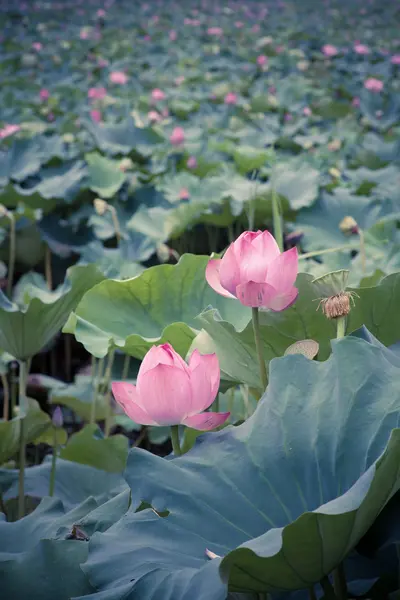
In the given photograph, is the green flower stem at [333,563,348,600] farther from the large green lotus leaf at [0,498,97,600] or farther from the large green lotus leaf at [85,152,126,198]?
the large green lotus leaf at [85,152,126,198]

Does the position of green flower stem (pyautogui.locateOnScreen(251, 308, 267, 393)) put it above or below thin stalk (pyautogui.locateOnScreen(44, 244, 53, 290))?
above

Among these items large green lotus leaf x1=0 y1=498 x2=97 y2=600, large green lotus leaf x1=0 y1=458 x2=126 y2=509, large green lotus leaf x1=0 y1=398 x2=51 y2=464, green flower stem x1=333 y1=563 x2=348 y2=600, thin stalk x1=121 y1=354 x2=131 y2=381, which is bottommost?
thin stalk x1=121 y1=354 x2=131 y2=381

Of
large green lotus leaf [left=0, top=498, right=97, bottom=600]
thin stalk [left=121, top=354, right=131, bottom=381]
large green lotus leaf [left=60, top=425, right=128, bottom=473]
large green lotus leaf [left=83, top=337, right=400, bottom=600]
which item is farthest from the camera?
thin stalk [left=121, top=354, right=131, bottom=381]

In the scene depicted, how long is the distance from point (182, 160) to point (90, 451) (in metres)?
1.74

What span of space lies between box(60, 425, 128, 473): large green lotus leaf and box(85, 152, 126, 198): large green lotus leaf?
52.2 inches

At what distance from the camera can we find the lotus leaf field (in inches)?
24.5

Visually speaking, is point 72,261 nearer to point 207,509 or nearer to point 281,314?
point 281,314

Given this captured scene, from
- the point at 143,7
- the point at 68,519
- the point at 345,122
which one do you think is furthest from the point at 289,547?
the point at 143,7

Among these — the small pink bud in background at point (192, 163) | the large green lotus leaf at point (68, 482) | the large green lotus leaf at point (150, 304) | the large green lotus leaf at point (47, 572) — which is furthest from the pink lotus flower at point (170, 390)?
the small pink bud in background at point (192, 163)

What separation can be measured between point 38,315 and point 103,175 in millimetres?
1550

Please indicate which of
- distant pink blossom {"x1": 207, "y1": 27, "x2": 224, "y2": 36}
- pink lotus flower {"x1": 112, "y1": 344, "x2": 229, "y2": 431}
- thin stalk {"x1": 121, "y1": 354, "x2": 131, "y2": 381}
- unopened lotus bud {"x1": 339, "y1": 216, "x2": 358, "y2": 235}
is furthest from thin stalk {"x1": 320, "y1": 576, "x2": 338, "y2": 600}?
distant pink blossom {"x1": 207, "y1": 27, "x2": 224, "y2": 36}

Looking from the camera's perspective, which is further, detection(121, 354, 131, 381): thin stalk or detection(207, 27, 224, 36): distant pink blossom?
detection(207, 27, 224, 36): distant pink blossom

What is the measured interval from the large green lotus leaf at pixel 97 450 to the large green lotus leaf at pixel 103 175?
1.33 metres

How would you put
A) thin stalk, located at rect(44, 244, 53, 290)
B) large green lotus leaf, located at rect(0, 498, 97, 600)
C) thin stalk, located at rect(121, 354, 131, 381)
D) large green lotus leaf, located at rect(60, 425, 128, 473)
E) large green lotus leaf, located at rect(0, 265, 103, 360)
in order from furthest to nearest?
thin stalk, located at rect(44, 244, 53, 290), thin stalk, located at rect(121, 354, 131, 381), large green lotus leaf, located at rect(60, 425, 128, 473), large green lotus leaf, located at rect(0, 265, 103, 360), large green lotus leaf, located at rect(0, 498, 97, 600)
